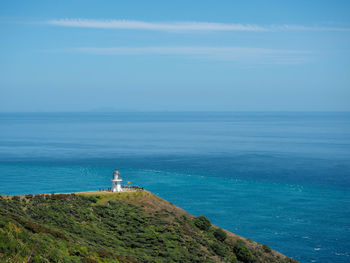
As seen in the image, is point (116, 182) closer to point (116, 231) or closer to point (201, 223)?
point (201, 223)

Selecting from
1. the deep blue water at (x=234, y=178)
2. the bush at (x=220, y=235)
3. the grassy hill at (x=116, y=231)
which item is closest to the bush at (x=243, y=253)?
the grassy hill at (x=116, y=231)

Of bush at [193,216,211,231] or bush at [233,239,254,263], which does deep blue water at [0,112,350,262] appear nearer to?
bush at [233,239,254,263]

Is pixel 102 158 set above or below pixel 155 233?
above

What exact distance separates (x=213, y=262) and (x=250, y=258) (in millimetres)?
6854

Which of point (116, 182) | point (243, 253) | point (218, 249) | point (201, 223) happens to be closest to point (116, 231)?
point (218, 249)

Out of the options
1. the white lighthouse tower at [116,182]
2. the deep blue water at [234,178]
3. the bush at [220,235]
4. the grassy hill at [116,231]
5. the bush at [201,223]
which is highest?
the deep blue water at [234,178]

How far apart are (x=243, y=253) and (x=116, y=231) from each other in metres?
13.9

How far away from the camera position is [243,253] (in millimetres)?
44875

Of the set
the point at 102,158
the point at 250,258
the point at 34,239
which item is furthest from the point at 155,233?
the point at 102,158

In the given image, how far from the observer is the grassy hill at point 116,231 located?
27484mm

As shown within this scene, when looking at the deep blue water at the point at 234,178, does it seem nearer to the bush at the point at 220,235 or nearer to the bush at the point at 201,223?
the bush at the point at 220,235

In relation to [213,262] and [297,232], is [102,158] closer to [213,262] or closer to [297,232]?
[297,232]

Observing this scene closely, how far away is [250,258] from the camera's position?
4450 centimetres

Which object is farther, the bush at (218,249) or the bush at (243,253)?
the bush at (243,253)
